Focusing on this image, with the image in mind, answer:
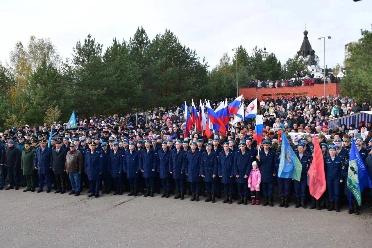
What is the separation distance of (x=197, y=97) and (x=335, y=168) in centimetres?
3403

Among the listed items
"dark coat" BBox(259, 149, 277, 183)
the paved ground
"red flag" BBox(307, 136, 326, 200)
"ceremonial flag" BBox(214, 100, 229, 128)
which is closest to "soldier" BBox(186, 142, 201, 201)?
the paved ground

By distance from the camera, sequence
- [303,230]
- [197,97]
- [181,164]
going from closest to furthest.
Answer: [303,230] → [181,164] → [197,97]

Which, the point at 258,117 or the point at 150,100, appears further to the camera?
the point at 150,100

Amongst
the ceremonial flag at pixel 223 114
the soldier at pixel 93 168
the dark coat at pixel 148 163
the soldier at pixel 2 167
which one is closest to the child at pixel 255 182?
the dark coat at pixel 148 163

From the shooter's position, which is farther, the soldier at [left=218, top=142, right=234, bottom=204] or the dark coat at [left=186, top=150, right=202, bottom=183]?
the dark coat at [left=186, top=150, right=202, bottom=183]

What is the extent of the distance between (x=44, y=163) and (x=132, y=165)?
286 centimetres

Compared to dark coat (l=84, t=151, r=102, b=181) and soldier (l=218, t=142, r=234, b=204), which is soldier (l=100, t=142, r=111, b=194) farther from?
soldier (l=218, t=142, r=234, b=204)

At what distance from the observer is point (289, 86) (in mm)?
46844

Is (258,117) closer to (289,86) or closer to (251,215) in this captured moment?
(251,215)

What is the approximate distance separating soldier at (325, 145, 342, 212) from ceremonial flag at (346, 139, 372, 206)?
11.8 inches

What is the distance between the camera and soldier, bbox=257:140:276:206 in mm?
11508

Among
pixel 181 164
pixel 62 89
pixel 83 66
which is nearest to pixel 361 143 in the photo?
pixel 181 164

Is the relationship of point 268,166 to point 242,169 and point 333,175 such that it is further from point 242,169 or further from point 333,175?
point 333,175

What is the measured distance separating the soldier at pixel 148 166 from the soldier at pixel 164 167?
219 mm
